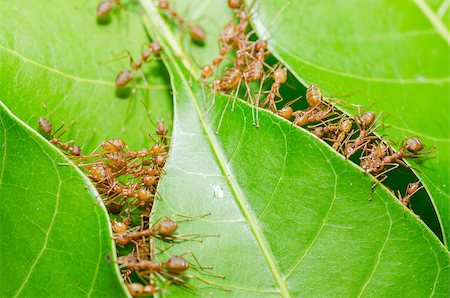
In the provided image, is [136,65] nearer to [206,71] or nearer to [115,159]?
[206,71]

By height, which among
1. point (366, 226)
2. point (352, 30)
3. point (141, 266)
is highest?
point (352, 30)

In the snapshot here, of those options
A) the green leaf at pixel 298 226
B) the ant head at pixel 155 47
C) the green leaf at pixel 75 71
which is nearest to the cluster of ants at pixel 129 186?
the green leaf at pixel 75 71

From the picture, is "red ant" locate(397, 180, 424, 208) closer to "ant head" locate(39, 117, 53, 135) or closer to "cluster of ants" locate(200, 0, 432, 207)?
"cluster of ants" locate(200, 0, 432, 207)

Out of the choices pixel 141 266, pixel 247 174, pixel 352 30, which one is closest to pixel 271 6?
pixel 352 30

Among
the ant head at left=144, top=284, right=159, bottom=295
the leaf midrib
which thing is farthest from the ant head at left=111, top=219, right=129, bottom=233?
the leaf midrib

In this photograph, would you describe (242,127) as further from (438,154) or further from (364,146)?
(438,154)
